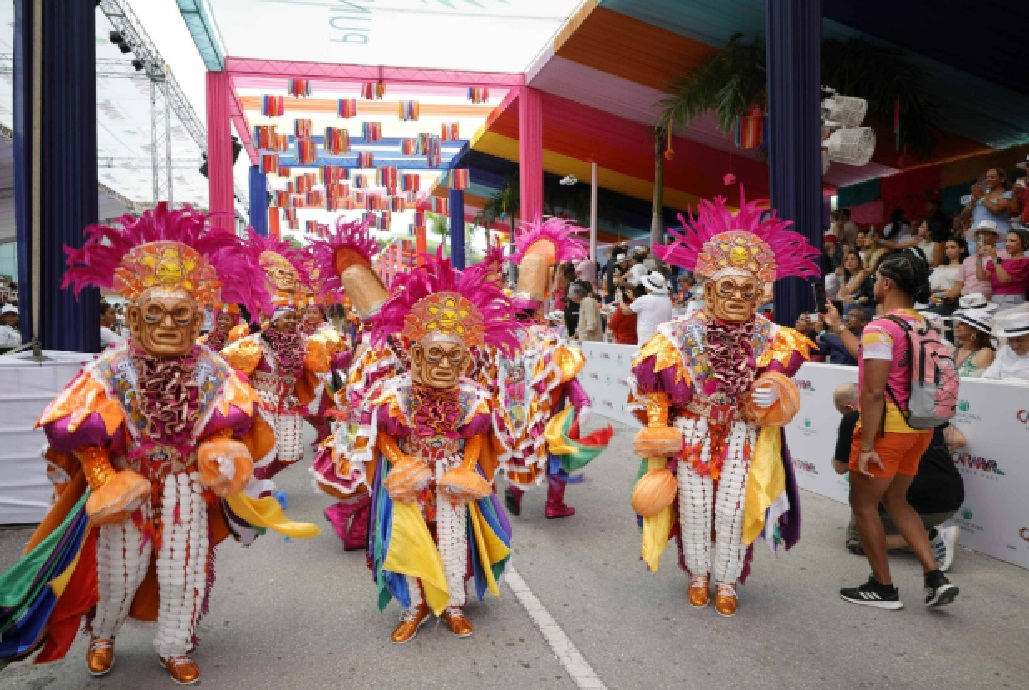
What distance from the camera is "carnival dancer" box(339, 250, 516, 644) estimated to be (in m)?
3.91

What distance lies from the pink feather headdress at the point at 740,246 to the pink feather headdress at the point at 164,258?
2169mm

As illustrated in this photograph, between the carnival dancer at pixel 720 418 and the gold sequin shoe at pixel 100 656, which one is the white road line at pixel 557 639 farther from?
the gold sequin shoe at pixel 100 656

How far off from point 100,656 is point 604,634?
2203 mm

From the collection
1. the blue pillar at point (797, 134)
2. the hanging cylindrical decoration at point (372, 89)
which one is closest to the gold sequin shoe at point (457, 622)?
the blue pillar at point (797, 134)

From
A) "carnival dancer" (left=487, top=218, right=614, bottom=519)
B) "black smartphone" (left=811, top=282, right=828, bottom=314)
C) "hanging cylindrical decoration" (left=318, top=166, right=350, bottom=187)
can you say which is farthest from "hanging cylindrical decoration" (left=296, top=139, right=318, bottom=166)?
"black smartphone" (left=811, top=282, right=828, bottom=314)

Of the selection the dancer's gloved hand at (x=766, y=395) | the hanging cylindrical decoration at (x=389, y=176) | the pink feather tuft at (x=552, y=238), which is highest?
the hanging cylindrical decoration at (x=389, y=176)

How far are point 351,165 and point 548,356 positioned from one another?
2087cm

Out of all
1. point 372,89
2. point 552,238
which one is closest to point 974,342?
point 552,238

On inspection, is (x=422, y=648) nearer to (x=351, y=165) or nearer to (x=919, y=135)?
(x=919, y=135)

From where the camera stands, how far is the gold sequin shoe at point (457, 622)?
403cm

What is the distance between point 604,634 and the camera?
4070mm

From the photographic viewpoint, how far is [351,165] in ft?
85.1

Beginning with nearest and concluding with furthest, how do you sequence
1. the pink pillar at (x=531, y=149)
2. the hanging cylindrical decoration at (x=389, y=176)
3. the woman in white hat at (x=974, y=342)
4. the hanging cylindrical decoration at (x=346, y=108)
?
the woman in white hat at (x=974, y=342)
the pink pillar at (x=531, y=149)
the hanging cylindrical decoration at (x=346, y=108)
the hanging cylindrical decoration at (x=389, y=176)

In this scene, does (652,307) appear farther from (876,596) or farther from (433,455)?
(433,455)
